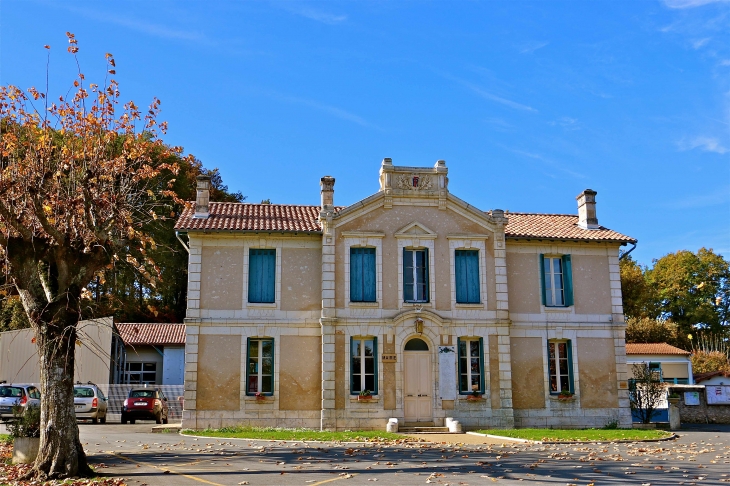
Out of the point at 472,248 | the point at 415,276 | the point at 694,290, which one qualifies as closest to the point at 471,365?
the point at 415,276

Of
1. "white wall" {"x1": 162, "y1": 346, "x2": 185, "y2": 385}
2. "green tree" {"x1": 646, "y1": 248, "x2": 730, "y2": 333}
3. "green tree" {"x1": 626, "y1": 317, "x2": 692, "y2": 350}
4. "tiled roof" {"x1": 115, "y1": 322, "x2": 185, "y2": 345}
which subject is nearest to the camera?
"tiled roof" {"x1": 115, "y1": 322, "x2": 185, "y2": 345}

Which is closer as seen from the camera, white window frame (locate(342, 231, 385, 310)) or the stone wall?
white window frame (locate(342, 231, 385, 310))

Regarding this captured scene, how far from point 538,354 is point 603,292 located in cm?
319

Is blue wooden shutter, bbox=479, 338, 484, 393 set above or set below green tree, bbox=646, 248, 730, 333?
below

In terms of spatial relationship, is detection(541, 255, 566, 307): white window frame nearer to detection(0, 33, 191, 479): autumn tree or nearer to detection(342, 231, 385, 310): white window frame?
detection(342, 231, 385, 310): white window frame

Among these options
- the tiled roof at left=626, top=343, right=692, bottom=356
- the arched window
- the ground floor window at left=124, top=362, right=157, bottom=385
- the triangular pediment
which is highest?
the triangular pediment

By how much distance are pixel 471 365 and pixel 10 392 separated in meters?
16.8

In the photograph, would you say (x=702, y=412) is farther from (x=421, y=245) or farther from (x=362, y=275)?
(x=362, y=275)

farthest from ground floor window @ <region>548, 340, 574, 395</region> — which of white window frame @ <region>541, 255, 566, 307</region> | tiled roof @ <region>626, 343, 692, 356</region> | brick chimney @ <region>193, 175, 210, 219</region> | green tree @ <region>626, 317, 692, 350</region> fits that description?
green tree @ <region>626, 317, 692, 350</region>

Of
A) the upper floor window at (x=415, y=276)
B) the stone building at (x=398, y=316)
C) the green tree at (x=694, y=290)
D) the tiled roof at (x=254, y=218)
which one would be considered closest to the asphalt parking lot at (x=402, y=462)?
the stone building at (x=398, y=316)

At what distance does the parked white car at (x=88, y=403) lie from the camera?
26.7 m

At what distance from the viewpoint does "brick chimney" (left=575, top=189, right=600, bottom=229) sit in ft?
83.0

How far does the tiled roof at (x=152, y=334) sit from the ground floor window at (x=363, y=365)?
16.8 meters

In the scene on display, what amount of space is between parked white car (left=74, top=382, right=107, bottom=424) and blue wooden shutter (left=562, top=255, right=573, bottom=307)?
17692 millimetres
